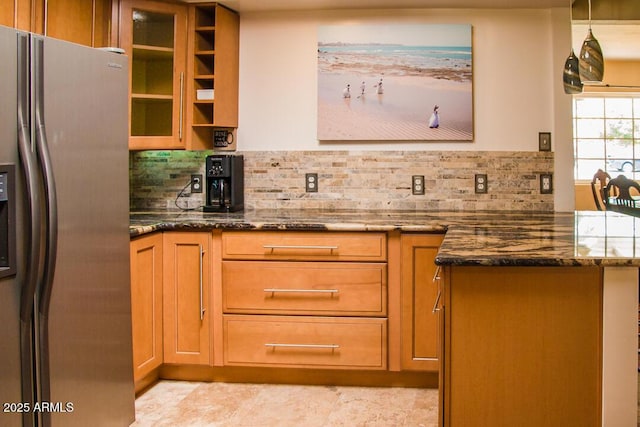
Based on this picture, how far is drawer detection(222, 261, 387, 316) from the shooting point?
311cm

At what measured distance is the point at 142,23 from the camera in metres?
3.49

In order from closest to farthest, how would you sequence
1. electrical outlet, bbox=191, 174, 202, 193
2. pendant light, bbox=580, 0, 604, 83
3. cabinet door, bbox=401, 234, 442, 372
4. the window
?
pendant light, bbox=580, 0, 604, 83 < cabinet door, bbox=401, 234, 442, 372 < electrical outlet, bbox=191, 174, 202, 193 < the window

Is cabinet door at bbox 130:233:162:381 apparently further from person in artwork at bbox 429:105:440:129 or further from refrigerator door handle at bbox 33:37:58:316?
person in artwork at bbox 429:105:440:129

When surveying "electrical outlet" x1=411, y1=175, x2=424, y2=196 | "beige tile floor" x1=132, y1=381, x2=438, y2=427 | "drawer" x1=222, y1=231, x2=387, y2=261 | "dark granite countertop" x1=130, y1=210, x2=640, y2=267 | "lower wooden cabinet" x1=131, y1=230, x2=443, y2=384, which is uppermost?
"electrical outlet" x1=411, y1=175, x2=424, y2=196

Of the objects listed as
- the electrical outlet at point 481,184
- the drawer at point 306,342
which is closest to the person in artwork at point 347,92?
Answer: the electrical outlet at point 481,184

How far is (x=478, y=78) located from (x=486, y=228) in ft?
4.17

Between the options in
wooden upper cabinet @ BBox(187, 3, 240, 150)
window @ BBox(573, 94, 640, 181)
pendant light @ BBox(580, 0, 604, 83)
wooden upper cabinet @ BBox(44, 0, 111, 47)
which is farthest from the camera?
window @ BBox(573, 94, 640, 181)

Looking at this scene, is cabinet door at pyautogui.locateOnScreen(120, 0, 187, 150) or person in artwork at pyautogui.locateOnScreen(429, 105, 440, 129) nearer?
cabinet door at pyautogui.locateOnScreen(120, 0, 187, 150)

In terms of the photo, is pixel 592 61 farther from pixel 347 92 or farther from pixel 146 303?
pixel 146 303

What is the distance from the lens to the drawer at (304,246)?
310 centimetres

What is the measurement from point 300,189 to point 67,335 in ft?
6.08

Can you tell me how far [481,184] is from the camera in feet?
12.2

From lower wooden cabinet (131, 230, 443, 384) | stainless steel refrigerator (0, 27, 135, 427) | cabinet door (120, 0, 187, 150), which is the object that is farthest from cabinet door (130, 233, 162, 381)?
cabinet door (120, 0, 187, 150)

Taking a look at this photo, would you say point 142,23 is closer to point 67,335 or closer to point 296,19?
point 296,19
